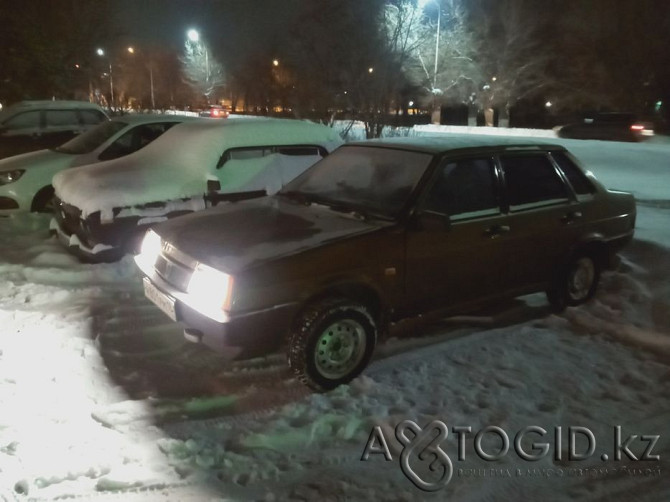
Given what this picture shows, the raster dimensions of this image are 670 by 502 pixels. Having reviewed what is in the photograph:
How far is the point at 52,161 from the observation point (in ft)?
28.3

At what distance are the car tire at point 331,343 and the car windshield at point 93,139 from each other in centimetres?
590

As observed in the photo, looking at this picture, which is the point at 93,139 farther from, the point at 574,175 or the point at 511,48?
the point at 511,48

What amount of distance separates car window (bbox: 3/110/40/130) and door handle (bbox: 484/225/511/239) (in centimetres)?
1094

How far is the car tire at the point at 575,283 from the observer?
18.4 ft

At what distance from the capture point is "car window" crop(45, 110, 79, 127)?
492 inches

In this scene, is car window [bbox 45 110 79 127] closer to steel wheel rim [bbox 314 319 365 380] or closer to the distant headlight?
the distant headlight

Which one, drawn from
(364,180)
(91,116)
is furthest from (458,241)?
(91,116)

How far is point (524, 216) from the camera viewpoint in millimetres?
5070

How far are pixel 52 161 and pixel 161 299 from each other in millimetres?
5273

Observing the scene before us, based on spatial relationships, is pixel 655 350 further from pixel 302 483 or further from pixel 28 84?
pixel 28 84

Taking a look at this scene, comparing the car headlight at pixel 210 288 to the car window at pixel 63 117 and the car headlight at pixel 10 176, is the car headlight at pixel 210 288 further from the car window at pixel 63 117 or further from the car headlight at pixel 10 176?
the car window at pixel 63 117

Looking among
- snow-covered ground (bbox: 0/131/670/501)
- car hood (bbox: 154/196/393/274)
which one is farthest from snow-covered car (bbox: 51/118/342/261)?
car hood (bbox: 154/196/393/274)

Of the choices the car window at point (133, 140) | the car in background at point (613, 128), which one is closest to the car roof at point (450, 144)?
the car window at point (133, 140)

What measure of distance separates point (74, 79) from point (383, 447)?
23.5 metres
